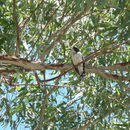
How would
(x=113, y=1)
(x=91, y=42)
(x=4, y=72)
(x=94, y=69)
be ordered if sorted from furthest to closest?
1. (x=91, y=42)
2. (x=4, y=72)
3. (x=94, y=69)
4. (x=113, y=1)

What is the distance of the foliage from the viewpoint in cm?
325

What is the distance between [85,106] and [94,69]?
1.56 meters

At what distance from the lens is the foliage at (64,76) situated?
128 inches

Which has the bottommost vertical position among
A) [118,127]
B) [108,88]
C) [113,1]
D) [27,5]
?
[118,127]

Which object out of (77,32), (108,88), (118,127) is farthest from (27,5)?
(118,127)

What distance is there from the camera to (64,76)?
388cm

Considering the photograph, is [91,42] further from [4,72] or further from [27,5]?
[4,72]

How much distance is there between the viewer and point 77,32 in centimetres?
376

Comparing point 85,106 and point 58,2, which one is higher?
point 58,2

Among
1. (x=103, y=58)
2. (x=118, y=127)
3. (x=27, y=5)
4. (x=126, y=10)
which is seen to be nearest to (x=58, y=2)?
(x=27, y=5)

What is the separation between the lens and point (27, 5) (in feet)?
10.9

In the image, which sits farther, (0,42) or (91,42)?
(91,42)

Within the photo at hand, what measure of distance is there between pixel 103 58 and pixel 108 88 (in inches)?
19.9

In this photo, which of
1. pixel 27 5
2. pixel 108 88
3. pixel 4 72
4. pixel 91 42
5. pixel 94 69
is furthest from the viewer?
pixel 108 88
